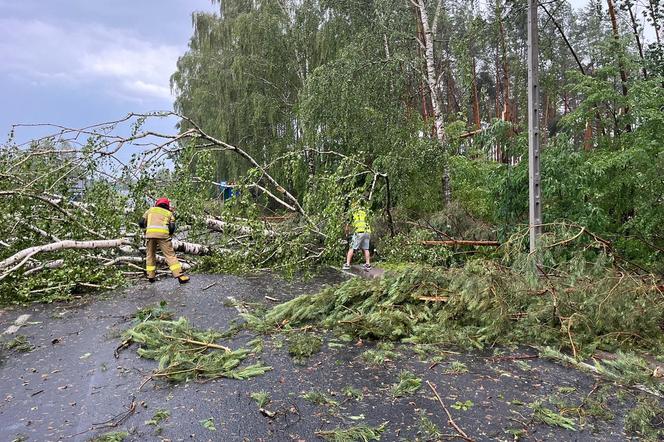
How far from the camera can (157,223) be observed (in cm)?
710

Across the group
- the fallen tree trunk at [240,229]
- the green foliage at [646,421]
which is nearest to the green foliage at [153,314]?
the fallen tree trunk at [240,229]

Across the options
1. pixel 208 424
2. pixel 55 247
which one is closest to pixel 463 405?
pixel 208 424

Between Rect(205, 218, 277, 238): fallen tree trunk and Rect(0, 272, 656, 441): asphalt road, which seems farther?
Rect(205, 218, 277, 238): fallen tree trunk

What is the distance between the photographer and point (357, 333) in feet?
14.6

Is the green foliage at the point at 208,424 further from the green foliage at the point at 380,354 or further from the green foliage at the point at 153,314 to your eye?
the green foliage at the point at 153,314

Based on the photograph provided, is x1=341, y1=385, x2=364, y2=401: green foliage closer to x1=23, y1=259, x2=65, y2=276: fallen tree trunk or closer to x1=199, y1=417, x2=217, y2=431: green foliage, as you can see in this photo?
x1=199, y1=417, x2=217, y2=431: green foliage

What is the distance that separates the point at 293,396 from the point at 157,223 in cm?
470

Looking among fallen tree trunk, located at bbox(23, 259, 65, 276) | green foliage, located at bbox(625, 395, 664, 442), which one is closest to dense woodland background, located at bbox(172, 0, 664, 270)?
green foliage, located at bbox(625, 395, 664, 442)

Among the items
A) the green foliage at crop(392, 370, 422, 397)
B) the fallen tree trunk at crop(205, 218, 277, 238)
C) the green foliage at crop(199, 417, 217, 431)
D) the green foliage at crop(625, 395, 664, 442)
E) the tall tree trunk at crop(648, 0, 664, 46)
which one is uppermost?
the tall tree trunk at crop(648, 0, 664, 46)

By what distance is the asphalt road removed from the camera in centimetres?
278

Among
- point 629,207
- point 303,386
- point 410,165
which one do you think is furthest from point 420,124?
point 303,386

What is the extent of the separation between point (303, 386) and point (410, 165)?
762 centimetres

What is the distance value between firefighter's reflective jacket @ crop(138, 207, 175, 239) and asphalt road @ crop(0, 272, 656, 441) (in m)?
2.56

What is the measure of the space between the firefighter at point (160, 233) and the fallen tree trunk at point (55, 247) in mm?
560
